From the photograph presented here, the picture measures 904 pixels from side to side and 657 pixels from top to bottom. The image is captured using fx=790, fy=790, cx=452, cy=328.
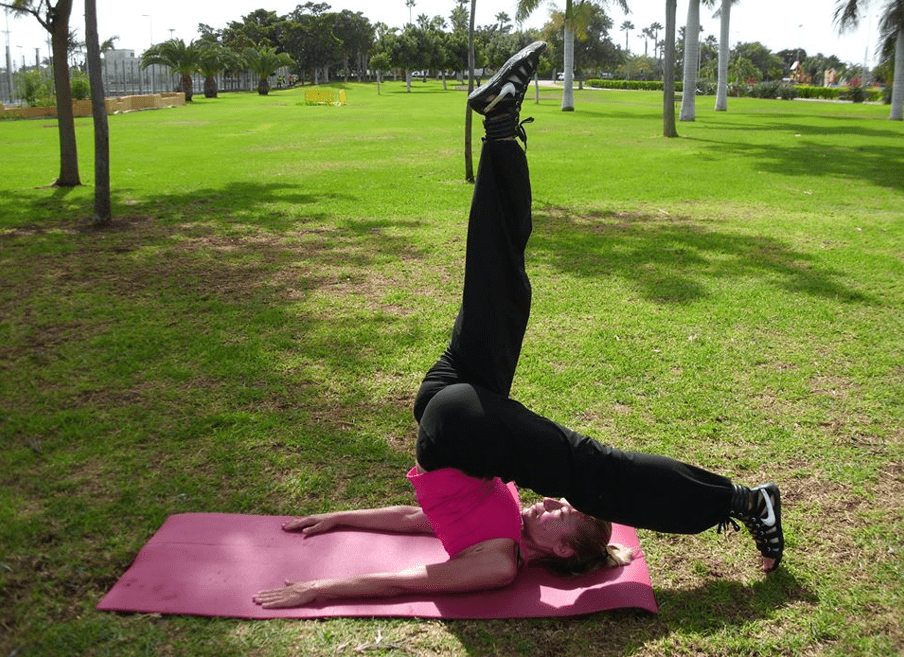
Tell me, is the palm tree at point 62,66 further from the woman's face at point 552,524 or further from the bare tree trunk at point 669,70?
the bare tree trunk at point 669,70

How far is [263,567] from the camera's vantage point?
342 cm

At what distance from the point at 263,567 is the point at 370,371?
2356 millimetres

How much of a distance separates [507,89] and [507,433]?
1.48m

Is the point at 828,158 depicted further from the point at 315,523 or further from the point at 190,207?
the point at 315,523

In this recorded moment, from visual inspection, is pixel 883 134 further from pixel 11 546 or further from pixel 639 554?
pixel 11 546

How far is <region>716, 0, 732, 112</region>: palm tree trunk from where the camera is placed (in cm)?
3529

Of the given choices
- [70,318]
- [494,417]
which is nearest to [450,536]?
[494,417]

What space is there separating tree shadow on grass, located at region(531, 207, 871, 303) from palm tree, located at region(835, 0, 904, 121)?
88.2 ft

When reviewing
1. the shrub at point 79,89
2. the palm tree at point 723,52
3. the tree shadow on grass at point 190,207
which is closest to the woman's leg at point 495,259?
the tree shadow on grass at point 190,207

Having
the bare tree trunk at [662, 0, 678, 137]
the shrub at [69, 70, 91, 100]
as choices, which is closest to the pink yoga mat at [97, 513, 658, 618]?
the bare tree trunk at [662, 0, 678, 137]

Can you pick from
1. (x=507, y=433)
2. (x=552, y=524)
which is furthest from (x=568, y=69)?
(x=507, y=433)

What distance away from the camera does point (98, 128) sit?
34.1 ft

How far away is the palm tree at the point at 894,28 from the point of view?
103ft

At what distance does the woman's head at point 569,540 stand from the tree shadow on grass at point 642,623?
0.26 meters
